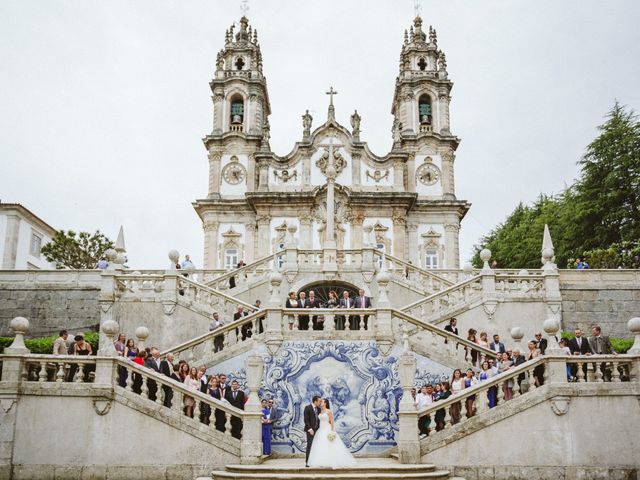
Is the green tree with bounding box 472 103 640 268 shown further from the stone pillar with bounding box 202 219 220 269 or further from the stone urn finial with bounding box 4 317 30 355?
the stone urn finial with bounding box 4 317 30 355

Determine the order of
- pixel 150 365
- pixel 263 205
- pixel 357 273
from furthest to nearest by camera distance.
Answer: pixel 263 205, pixel 357 273, pixel 150 365

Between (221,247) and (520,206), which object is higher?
(520,206)

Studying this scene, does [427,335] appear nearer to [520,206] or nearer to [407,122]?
[407,122]

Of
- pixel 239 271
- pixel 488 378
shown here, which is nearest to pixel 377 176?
pixel 239 271

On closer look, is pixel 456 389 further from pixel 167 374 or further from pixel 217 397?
pixel 167 374

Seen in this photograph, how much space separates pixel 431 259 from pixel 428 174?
4562mm

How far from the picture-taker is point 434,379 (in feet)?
45.3

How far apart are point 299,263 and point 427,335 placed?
6988 mm

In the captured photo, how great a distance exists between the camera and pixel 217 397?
12.3m

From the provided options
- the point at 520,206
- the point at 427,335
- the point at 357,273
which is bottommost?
the point at 427,335

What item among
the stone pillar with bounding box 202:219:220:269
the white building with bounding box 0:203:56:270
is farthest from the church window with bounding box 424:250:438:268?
the white building with bounding box 0:203:56:270

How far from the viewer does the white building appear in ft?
122

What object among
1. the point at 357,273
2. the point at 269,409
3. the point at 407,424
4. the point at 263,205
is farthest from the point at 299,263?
the point at 263,205

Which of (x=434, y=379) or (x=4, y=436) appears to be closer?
(x=4, y=436)
